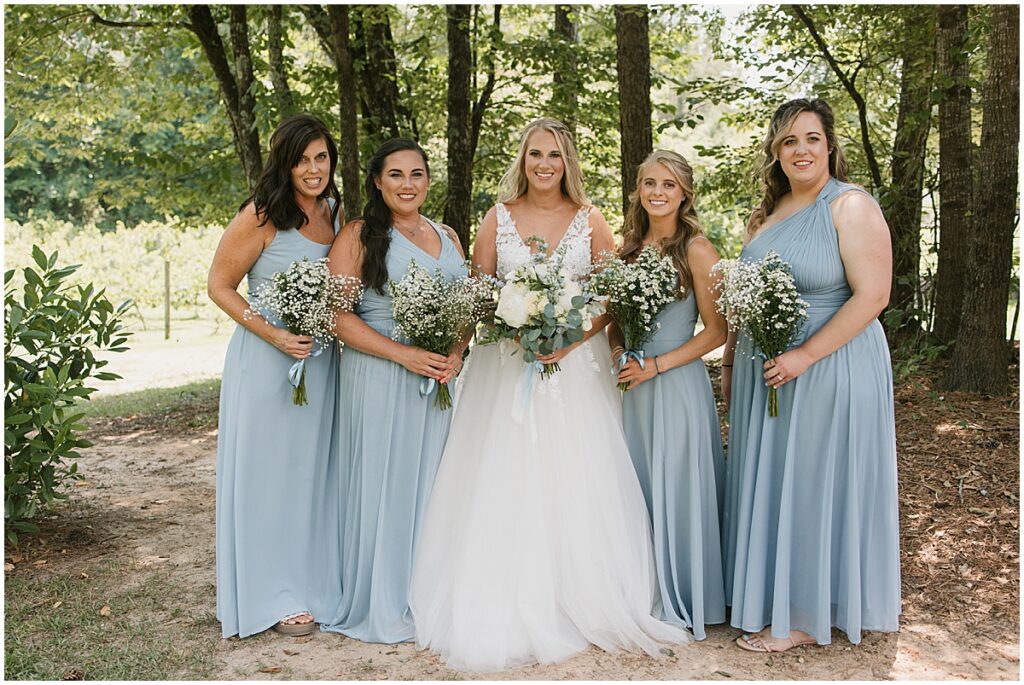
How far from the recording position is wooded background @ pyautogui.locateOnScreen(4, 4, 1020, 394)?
24.2 feet

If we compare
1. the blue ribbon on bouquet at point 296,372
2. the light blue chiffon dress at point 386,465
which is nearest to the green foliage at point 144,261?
the blue ribbon on bouquet at point 296,372

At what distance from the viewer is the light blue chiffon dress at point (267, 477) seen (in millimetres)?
4621

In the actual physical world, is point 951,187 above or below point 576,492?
above

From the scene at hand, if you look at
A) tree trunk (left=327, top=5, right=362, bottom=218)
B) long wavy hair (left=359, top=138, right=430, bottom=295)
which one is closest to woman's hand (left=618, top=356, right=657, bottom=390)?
long wavy hair (left=359, top=138, right=430, bottom=295)

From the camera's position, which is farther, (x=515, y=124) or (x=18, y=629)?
(x=515, y=124)

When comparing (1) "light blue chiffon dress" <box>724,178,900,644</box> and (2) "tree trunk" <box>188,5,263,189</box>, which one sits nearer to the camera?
(1) "light blue chiffon dress" <box>724,178,900,644</box>

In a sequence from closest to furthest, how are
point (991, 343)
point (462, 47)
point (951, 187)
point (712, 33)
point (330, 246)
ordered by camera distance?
point (330, 246)
point (991, 343)
point (951, 187)
point (462, 47)
point (712, 33)

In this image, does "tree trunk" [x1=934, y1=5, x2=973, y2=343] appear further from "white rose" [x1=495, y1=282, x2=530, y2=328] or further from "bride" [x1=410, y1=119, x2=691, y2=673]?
"white rose" [x1=495, y1=282, x2=530, y2=328]

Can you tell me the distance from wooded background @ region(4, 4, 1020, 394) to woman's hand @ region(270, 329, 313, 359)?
2.64m

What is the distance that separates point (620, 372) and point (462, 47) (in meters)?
6.03

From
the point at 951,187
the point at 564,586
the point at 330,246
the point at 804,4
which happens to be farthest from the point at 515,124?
the point at 564,586

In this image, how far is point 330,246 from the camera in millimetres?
4750

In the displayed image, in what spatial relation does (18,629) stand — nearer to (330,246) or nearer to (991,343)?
(330,246)

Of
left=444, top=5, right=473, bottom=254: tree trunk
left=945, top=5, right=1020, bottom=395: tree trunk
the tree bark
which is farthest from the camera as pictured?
left=444, top=5, right=473, bottom=254: tree trunk
